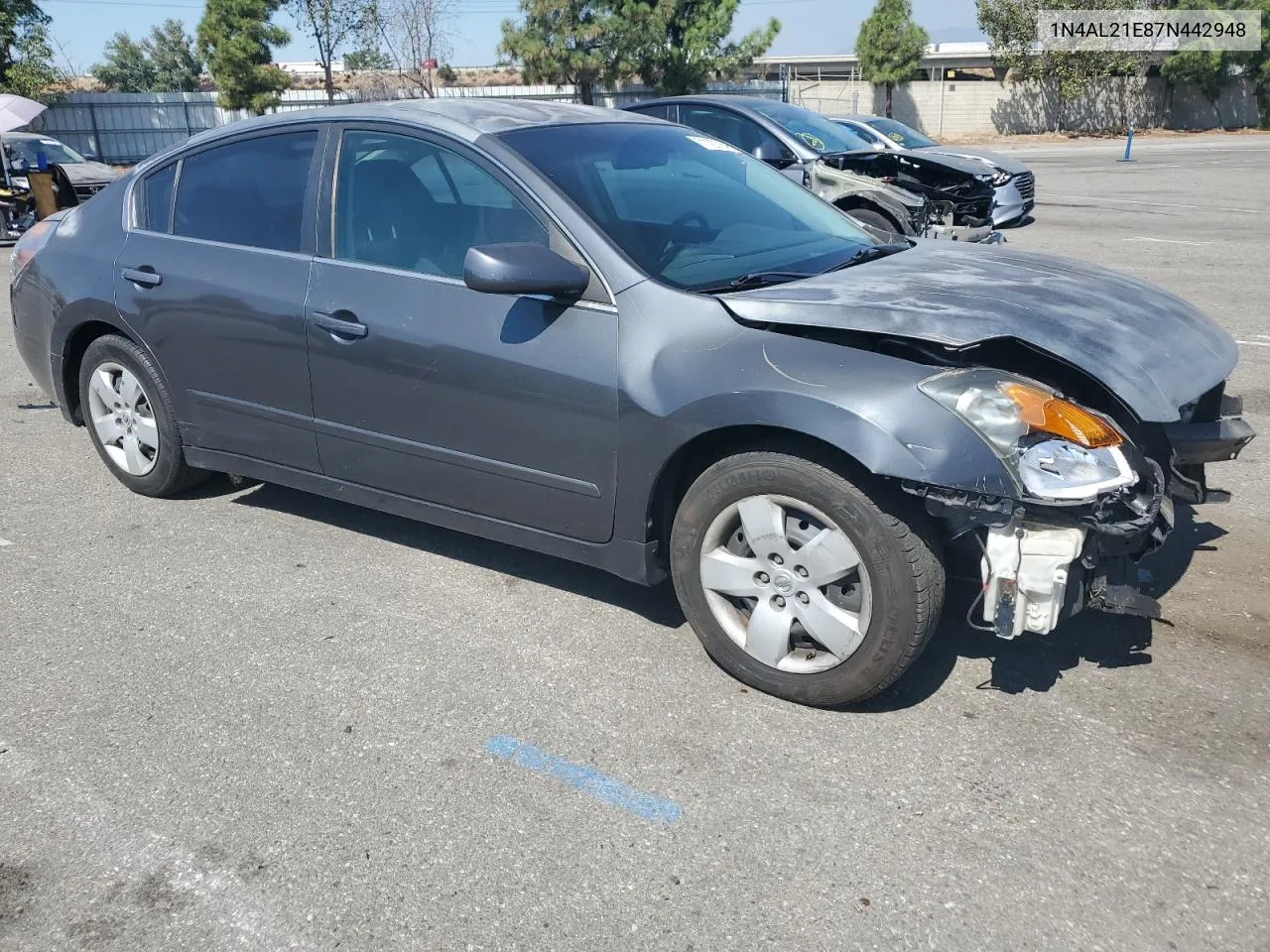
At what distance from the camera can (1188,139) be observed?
43.5m

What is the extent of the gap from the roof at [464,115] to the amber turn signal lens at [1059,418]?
206cm

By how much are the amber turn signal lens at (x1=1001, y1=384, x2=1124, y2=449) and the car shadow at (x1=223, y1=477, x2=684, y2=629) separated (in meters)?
1.48

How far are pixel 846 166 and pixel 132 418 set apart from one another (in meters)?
9.11

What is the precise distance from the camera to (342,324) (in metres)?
3.99

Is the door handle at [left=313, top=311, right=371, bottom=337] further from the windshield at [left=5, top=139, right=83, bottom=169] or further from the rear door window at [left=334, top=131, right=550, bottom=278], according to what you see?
the windshield at [left=5, top=139, right=83, bottom=169]

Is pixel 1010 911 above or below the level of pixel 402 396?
below

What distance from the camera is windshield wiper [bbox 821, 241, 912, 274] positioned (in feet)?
13.0

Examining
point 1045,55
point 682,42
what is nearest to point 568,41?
point 682,42

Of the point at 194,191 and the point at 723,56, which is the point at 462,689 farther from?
the point at 723,56

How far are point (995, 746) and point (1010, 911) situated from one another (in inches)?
27.1

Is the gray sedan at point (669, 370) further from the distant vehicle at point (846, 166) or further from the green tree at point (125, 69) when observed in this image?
the green tree at point (125, 69)

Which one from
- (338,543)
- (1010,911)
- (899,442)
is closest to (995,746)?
(1010,911)

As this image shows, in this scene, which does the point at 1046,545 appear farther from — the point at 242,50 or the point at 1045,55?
the point at 1045,55

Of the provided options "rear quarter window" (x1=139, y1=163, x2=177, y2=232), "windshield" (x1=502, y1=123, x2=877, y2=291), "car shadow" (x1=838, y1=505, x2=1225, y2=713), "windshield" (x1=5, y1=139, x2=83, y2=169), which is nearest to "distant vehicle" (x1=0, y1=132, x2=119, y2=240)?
"windshield" (x1=5, y1=139, x2=83, y2=169)
